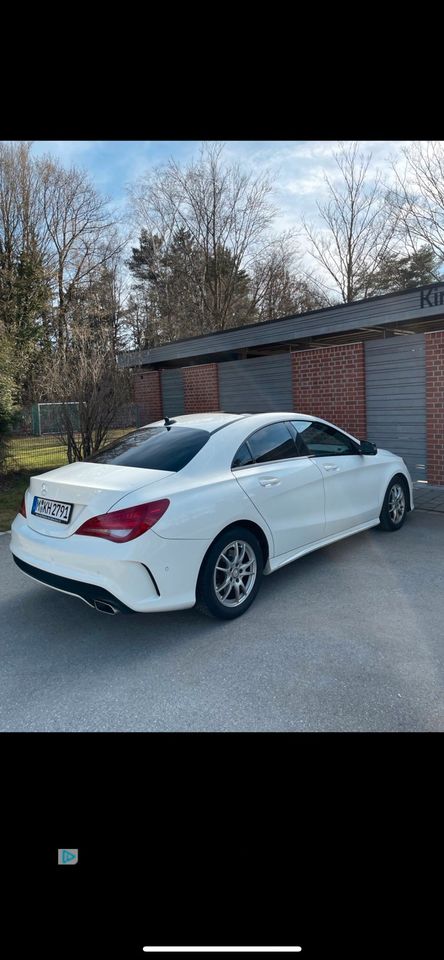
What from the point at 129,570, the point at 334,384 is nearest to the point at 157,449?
the point at 129,570

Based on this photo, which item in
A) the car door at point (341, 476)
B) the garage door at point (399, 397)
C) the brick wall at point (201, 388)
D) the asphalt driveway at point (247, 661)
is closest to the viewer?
the asphalt driveway at point (247, 661)

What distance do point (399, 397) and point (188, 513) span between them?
6215 mm

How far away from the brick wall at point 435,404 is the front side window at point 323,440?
336cm

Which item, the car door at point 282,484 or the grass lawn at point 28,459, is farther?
the grass lawn at point 28,459

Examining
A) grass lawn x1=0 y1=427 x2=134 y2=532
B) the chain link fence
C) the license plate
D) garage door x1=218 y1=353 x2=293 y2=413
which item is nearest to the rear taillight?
the license plate

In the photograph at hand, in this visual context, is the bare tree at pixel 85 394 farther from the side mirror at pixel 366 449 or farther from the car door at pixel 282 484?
the car door at pixel 282 484

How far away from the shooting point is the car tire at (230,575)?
3.53 metres

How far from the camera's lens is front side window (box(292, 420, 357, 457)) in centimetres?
482

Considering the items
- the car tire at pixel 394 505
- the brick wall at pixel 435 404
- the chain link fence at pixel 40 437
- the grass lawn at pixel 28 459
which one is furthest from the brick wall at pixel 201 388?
the car tire at pixel 394 505

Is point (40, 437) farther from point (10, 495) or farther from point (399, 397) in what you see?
point (399, 397)

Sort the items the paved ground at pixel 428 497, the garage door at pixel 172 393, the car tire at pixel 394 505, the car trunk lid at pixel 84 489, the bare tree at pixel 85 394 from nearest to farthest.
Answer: the car trunk lid at pixel 84 489
the car tire at pixel 394 505
the paved ground at pixel 428 497
the bare tree at pixel 85 394
the garage door at pixel 172 393
